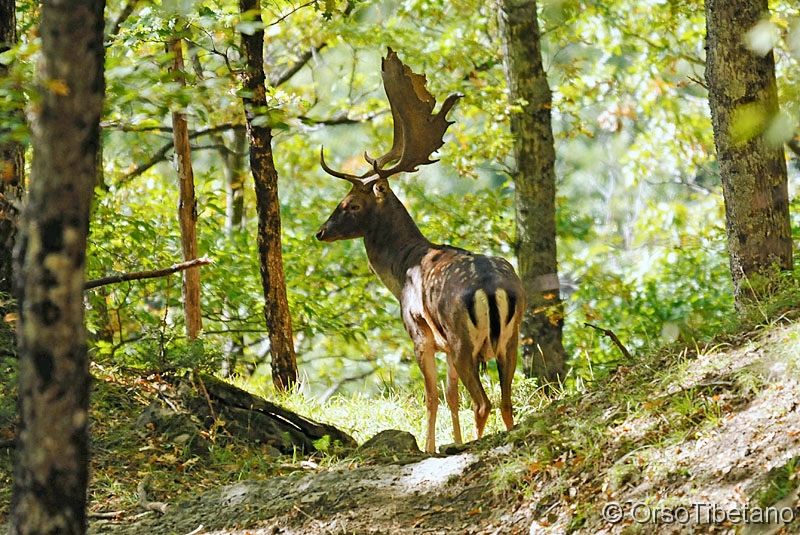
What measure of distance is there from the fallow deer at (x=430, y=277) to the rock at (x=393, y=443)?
0.53 meters

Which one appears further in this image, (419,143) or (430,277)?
(419,143)

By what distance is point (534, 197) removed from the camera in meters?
10.2

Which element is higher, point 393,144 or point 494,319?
point 393,144

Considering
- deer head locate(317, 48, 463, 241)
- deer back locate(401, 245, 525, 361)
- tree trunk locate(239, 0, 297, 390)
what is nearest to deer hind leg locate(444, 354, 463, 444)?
deer back locate(401, 245, 525, 361)

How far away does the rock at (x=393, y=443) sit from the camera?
6.69 metres

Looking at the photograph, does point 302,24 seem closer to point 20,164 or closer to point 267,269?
point 267,269

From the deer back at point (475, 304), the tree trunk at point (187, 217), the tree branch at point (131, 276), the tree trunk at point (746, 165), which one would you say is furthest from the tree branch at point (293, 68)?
the tree branch at point (131, 276)

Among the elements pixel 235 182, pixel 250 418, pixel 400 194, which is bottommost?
pixel 250 418

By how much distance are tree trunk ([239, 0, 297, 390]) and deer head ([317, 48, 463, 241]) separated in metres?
0.52

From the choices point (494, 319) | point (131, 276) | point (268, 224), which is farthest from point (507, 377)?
point (131, 276)

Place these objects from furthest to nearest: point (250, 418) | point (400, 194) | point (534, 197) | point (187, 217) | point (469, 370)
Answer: point (400, 194)
point (534, 197)
point (187, 217)
point (250, 418)
point (469, 370)

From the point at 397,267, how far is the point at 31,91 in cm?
481

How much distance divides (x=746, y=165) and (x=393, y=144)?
138 inches

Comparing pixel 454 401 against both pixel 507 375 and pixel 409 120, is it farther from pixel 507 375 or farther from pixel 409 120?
pixel 409 120
